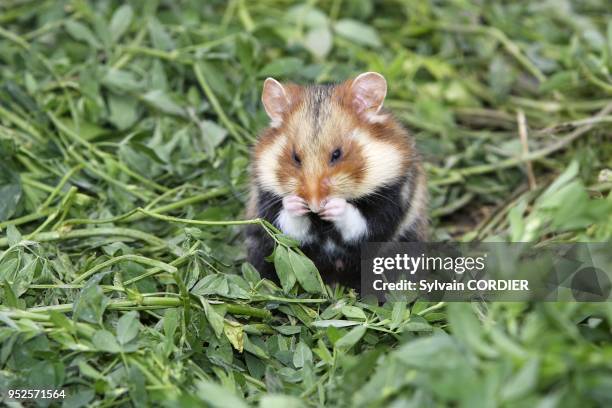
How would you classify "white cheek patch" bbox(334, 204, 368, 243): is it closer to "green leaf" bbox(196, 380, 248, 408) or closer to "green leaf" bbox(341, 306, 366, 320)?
"green leaf" bbox(341, 306, 366, 320)

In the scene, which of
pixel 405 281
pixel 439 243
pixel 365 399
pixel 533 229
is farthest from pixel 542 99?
pixel 365 399

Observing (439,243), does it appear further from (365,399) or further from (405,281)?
(365,399)

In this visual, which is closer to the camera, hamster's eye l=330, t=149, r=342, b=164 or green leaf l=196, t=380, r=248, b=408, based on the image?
green leaf l=196, t=380, r=248, b=408

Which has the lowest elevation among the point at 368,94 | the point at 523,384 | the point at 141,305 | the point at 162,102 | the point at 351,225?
the point at 141,305

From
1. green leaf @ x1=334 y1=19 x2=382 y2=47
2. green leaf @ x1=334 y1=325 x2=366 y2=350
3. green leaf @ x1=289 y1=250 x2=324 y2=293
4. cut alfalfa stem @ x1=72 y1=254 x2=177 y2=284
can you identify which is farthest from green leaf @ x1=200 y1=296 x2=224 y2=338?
green leaf @ x1=334 y1=19 x2=382 y2=47

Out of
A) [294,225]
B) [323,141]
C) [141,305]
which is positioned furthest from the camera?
[294,225]

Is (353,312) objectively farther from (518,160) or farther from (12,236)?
(518,160)

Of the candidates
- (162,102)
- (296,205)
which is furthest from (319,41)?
(296,205)

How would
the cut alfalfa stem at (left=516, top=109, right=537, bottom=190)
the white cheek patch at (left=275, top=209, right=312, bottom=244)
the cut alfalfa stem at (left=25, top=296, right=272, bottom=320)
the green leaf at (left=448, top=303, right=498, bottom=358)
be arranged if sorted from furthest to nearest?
the cut alfalfa stem at (left=516, top=109, right=537, bottom=190) < the white cheek patch at (left=275, top=209, right=312, bottom=244) < the cut alfalfa stem at (left=25, top=296, right=272, bottom=320) < the green leaf at (left=448, top=303, right=498, bottom=358)
